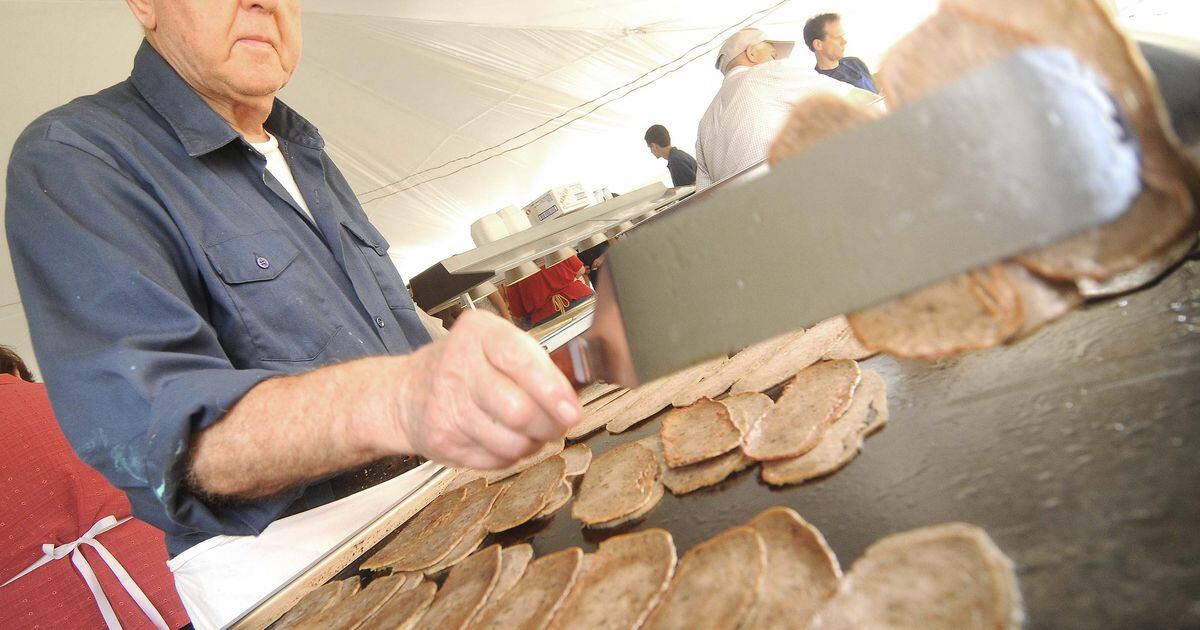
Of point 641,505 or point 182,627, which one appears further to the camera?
A: point 182,627

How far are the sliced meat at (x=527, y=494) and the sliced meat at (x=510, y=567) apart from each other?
0.33 feet

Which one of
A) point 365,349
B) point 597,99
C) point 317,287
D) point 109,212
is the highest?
point 597,99

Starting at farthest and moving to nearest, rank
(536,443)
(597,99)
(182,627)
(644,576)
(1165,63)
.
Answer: (597,99), (182,627), (644,576), (536,443), (1165,63)

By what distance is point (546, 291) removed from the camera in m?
7.11

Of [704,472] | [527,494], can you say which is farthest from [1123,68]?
[527,494]

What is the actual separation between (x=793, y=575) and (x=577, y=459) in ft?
3.22

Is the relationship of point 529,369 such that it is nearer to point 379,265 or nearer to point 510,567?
point 510,567

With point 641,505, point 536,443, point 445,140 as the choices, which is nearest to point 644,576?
point 641,505

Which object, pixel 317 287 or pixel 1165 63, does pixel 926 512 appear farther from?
pixel 317 287

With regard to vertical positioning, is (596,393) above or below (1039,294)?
below

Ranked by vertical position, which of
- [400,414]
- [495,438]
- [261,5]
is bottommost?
[495,438]

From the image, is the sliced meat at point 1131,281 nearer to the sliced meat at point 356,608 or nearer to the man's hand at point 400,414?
the man's hand at point 400,414

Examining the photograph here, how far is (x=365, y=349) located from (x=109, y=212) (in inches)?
31.6

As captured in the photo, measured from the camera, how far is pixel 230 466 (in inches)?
56.8
